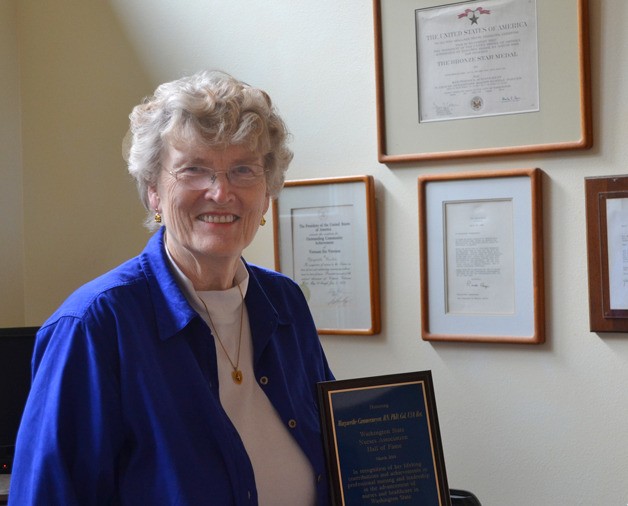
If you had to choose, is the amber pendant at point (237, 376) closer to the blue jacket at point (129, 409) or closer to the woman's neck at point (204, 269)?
the blue jacket at point (129, 409)

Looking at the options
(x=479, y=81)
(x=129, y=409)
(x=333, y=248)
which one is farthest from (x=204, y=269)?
(x=479, y=81)

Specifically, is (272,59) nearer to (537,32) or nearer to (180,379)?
(537,32)

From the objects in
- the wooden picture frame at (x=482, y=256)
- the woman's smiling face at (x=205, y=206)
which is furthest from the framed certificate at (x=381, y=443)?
the wooden picture frame at (x=482, y=256)

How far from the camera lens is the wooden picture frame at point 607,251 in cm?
214

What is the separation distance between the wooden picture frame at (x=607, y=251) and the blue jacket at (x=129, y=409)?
3.52 feet

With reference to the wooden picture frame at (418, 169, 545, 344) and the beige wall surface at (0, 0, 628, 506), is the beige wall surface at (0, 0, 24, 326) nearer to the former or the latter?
the beige wall surface at (0, 0, 628, 506)

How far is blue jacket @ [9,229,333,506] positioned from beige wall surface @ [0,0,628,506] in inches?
38.6

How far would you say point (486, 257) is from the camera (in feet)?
7.61

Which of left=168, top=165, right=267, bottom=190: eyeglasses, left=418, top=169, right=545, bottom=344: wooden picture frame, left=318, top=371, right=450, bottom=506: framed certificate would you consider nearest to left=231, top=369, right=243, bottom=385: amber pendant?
left=318, top=371, right=450, bottom=506: framed certificate

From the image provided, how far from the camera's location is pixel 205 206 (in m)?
1.64

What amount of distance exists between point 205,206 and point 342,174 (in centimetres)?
97

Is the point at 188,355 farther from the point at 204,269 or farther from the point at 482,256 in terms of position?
the point at 482,256

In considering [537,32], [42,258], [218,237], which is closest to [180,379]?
[218,237]

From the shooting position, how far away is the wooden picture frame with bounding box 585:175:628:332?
2141 mm
